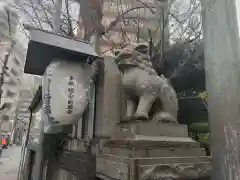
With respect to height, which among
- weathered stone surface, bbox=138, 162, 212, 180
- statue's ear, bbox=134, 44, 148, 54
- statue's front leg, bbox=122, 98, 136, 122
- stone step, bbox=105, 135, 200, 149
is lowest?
weathered stone surface, bbox=138, 162, 212, 180

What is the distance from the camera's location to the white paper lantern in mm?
2465

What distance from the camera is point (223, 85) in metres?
1.41

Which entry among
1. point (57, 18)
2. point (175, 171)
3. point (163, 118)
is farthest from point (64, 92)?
point (57, 18)

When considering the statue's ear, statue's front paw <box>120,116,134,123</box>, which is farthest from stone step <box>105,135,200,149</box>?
the statue's ear

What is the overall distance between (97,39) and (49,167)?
2.72 m

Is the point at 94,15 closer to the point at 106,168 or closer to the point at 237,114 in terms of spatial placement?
the point at 106,168

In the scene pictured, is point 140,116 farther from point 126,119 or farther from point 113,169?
point 113,169

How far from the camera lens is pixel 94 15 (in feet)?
12.8

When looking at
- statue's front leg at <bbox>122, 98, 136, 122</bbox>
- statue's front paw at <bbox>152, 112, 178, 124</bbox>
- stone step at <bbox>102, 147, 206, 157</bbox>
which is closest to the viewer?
stone step at <bbox>102, 147, 206, 157</bbox>

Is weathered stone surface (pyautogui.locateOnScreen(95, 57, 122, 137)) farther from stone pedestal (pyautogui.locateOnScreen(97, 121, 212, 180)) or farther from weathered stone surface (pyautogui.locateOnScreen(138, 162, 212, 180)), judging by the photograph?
weathered stone surface (pyautogui.locateOnScreen(138, 162, 212, 180))

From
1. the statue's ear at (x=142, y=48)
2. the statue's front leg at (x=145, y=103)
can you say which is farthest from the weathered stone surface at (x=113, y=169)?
the statue's ear at (x=142, y=48)

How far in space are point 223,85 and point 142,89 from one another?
1.37 meters

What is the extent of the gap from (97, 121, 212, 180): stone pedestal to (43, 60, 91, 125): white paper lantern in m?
0.64

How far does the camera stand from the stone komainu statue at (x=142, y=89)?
273 centimetres
